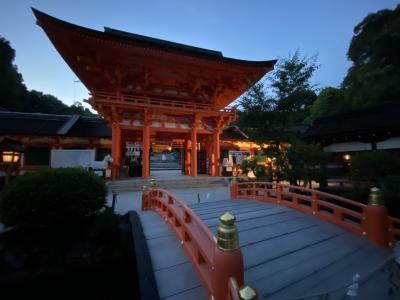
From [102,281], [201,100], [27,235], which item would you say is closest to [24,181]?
[27,235]

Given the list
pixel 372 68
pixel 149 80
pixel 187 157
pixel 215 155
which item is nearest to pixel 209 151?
pixel 215 155

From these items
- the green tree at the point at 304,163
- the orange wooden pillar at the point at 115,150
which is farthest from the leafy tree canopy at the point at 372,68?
the orange wooden pillar at the point at 115,150

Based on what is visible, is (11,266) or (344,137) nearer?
(11,266)

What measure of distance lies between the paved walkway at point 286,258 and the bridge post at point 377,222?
186 mm

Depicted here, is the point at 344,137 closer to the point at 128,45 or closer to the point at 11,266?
the point at 128,45

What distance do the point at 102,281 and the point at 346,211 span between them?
5.69m

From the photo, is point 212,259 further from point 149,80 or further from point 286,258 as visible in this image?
point 149,80

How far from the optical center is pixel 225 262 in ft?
6.59

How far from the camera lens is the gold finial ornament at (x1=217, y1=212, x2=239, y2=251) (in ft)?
6.27

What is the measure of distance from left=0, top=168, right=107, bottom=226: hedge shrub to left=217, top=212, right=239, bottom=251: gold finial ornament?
4.31 meters

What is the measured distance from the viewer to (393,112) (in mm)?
10703

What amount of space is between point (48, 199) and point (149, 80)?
9.00 meters

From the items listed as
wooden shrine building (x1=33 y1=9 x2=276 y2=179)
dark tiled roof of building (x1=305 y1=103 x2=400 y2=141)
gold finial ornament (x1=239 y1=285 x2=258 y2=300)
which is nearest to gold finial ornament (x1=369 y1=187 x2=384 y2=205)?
gold finial ornament (x1=239 y1=285 x2=258 y2=300)

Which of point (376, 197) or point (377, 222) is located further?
point (376, 197)
